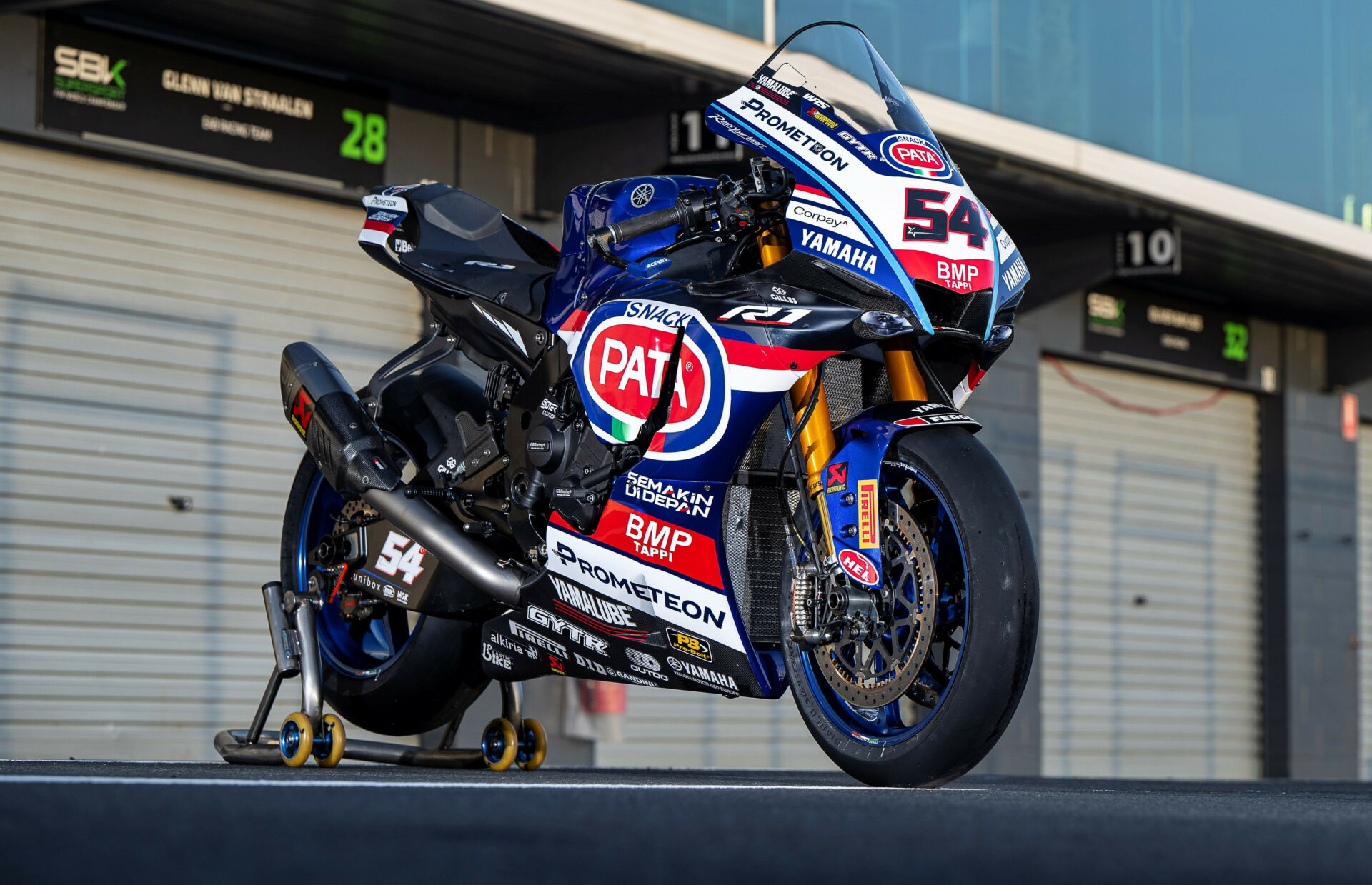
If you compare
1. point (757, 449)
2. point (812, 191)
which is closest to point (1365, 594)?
point (757, 449)

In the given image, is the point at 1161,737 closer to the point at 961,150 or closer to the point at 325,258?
the point at 961,150

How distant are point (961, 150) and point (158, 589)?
204 inches

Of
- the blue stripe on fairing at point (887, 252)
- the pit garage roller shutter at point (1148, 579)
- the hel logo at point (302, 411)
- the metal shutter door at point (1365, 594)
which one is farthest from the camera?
the metal shutter door at point (1365, 594)

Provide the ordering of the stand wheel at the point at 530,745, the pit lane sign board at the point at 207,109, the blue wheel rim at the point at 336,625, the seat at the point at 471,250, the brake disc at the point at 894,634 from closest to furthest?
the brake disc at the point at 894,634 < the seat at the point at 471,250 < the blue wheel rim at the point at 336,625 < the stand wheel at the point at 530,745 < the pit lane sign board at the point at 207,109

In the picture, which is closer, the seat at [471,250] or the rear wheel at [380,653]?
the seat at [471,250]

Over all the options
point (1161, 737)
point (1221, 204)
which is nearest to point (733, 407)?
point (1221, 204)

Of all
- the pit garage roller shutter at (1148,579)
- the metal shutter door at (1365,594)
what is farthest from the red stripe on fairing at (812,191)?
the metal shutter door at (1365,594)

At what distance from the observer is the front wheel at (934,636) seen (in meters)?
3.21

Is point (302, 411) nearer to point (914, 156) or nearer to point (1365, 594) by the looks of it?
point (914, 156)

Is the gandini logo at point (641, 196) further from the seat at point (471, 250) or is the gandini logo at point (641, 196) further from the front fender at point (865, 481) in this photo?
the front fender at point (865, 481)

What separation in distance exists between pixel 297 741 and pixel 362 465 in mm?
709

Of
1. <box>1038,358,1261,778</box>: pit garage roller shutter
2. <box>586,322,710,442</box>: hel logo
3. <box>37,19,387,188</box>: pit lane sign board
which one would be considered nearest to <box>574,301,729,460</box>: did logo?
<box>586,322,710,442</box>: hel logo

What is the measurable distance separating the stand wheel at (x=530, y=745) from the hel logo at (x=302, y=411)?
1084 mm

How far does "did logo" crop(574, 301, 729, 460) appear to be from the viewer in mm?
3648
